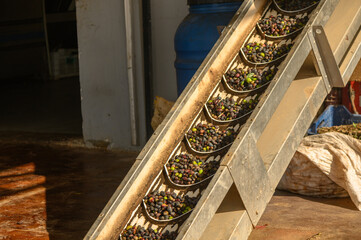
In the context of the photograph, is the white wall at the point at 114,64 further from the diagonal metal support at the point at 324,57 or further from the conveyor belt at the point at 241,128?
the diagonal metal support at the point at 324,57

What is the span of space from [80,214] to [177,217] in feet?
6.19

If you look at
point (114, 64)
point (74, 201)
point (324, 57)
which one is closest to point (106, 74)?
point (114, 64)

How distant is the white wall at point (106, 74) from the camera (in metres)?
6.90

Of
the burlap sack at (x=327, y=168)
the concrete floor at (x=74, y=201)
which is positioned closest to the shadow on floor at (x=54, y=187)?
the concrete floor at (x=74, y=201)

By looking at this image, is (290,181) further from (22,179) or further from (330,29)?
(22,179)

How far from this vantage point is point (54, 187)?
5.84m

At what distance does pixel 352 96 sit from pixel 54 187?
343 centimetres

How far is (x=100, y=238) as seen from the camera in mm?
3111

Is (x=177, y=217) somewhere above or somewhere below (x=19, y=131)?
above

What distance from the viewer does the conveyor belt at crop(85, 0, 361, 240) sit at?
3277mm

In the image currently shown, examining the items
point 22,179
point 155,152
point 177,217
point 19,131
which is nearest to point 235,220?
point 177,217

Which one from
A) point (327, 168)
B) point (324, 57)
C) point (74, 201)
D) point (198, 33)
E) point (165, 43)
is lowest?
point (74, 201)

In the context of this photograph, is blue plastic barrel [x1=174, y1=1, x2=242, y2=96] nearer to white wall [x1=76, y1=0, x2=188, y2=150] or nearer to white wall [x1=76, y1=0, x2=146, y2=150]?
white wall [x1=76, y1=0, x2=188, y2=150]

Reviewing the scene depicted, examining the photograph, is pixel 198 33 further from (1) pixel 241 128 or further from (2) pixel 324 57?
(1) pixel 241 128
